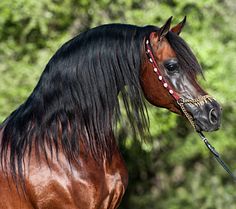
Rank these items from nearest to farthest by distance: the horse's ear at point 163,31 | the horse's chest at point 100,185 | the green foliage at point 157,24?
1. the horse's chest at point 100,185
2. the horse's ear at point 163,31
3. the green foliage at point 157,24

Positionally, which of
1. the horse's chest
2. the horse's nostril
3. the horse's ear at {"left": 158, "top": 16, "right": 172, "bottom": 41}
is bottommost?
the horse's chest

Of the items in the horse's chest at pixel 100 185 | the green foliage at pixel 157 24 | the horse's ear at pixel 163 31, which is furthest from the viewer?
the green foliage at pixel 157 24

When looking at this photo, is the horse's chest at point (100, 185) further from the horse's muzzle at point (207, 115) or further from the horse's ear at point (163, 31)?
the horse's ear at point (163, 31)

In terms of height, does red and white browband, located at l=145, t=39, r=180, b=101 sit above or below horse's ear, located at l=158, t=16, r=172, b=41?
below

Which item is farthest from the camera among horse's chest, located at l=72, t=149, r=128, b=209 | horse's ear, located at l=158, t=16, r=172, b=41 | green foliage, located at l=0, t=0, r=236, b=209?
green foliage, located at l=0, t=0, r=236, b=209

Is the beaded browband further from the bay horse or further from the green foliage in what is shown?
the green foliage

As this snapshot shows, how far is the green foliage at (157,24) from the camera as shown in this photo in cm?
582

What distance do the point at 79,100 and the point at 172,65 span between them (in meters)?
0.50

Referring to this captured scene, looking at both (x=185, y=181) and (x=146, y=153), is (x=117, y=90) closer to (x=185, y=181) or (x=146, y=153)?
(x=146, y=153)

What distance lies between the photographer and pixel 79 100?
2.95 metres

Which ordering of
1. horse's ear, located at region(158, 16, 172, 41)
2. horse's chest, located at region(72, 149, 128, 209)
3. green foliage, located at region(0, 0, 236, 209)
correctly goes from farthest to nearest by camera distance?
green foliage, located at region(0, 0, 236, 209)
horse's ear, located at region(158, 16, 172, 41)
horse's chest, located at region(72, 149, 128, 209)

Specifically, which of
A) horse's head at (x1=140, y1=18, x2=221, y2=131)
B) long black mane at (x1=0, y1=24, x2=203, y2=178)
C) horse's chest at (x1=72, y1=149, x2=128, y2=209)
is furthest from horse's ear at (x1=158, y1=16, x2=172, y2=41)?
horse's chest at (x1=72, y1=149, x2=128, y2=209)

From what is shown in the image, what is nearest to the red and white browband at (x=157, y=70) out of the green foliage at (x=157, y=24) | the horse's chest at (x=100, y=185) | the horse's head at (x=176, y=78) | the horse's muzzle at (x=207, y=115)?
the horse's head at (x=176, y=78)

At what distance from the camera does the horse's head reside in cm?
Answer: 303
